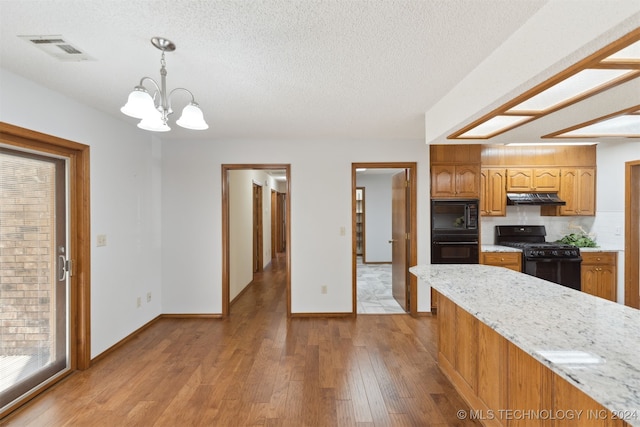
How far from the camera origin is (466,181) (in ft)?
13.3

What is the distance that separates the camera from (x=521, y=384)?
1577 millimetres

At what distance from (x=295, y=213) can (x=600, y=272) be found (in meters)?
4.20

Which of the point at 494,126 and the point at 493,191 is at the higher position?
the point at 494,126

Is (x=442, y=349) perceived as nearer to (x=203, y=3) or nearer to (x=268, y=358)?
(x=268, y=358)

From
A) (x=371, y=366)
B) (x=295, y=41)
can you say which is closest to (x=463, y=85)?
(x=295, y=41)

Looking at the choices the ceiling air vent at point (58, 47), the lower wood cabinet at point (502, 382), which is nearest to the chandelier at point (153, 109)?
the ceiling air vent at point (58, 47)

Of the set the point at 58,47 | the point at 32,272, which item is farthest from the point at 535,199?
the point at 32,272

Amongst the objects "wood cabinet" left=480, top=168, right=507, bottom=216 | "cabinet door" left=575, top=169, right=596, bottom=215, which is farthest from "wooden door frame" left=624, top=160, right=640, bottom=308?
"wood cabinet" left=480, top=168, right=507, bottom=216

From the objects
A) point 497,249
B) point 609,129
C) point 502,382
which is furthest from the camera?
point 497,249

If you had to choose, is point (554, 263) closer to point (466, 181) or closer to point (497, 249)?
point (497, 249)

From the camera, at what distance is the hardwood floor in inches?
81.4

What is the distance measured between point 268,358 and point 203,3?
110 inches

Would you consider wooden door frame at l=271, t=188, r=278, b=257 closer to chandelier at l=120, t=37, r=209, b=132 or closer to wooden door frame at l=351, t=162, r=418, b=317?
wooden door frame at l=351, t=162, r=418, b=317

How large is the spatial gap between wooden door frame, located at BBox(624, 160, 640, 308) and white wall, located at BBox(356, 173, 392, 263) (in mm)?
4399
